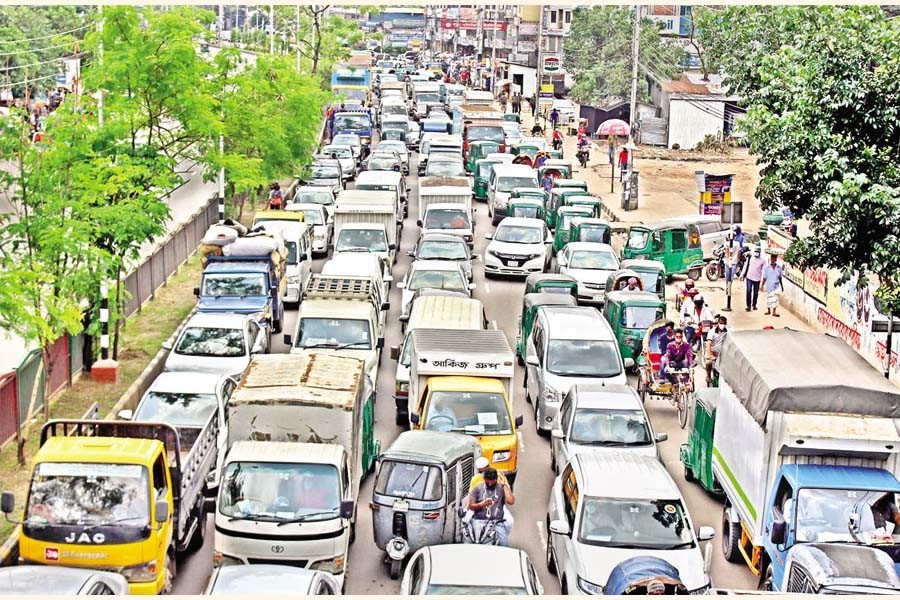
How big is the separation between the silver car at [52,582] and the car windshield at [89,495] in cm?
166

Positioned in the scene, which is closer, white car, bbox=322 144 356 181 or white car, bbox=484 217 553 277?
white car, bbox=484 217 553 277

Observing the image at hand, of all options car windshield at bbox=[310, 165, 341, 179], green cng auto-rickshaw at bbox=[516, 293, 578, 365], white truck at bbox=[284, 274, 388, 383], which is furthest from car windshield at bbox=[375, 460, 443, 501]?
car windshield at bbox=[310, 165, 341, 179]

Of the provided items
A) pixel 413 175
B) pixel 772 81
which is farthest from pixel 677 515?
pixel 413 175

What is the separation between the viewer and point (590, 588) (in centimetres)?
1377

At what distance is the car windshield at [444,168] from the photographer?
4825 cm

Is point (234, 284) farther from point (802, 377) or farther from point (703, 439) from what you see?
point (802, 377)

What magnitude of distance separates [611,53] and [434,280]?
191ft

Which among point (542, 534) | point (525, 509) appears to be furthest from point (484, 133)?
point (542, 534)

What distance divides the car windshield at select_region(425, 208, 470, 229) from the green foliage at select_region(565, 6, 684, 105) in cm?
4317

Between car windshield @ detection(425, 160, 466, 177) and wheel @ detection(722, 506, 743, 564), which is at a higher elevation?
car windshield @ detection(425, 160, 466, 177)

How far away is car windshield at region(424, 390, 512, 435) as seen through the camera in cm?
1853

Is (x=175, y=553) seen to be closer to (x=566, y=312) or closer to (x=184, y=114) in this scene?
(x=566, y=312)

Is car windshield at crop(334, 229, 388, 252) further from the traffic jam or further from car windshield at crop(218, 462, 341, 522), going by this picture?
car windshield at crop(218, 462, 341, 522)

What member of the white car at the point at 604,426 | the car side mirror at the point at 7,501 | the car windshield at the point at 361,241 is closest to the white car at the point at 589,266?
the car windshield at the point at 361,241
